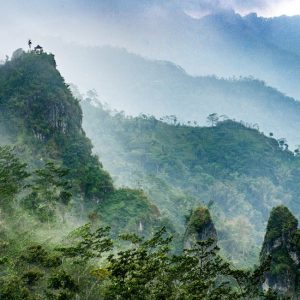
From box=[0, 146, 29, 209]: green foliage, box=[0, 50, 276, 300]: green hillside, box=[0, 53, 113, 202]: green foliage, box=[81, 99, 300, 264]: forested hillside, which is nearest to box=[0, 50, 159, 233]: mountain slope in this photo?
box=[0, 53, 113, 202]: green foliage

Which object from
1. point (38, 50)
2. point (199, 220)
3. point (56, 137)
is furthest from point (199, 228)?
point (38, 50)

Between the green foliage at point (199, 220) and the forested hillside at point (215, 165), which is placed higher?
the forested hillside at point (215, 165)

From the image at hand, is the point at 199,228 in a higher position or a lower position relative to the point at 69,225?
higher

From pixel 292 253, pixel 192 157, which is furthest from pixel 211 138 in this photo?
pixel 292 253

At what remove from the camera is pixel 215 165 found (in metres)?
174

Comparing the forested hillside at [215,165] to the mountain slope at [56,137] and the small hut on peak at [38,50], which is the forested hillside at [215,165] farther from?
the mountain slope at [56,137]

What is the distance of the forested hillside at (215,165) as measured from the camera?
163875 millimetres

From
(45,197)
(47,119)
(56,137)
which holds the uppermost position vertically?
(47,119)

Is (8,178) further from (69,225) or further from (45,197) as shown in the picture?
(69,225)

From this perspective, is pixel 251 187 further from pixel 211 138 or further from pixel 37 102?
pixel 37 102

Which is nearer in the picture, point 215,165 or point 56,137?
point 56,137

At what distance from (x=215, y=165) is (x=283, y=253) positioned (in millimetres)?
116565

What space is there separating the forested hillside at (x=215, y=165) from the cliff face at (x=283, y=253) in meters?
86.1

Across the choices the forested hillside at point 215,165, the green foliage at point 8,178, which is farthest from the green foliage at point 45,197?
the forested hillside at point 215,165
